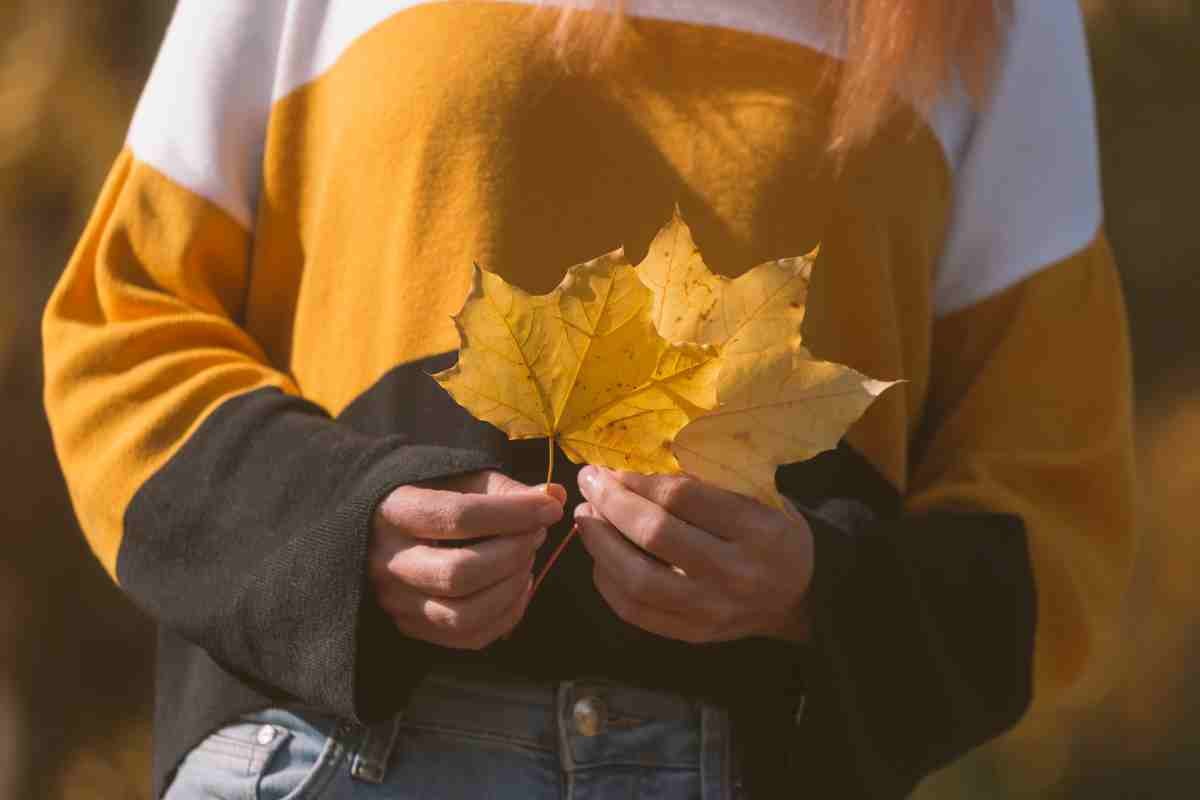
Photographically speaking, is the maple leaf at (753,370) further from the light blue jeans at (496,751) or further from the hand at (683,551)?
the light blue jeans at (496,751)

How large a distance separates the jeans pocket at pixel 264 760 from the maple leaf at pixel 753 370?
326 millimetres

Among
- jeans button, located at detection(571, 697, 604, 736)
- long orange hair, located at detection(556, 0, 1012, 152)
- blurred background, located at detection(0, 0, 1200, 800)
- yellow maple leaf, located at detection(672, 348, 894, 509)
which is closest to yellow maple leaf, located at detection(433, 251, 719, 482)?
yellow maple leaf, located at detection(672, 348, 894, 509)

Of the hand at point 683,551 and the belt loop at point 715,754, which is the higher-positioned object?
the hand at point 683,551

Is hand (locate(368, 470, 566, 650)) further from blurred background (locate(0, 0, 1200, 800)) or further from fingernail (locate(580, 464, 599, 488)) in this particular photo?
blurred background (locate(0, 0, 1200, 800))

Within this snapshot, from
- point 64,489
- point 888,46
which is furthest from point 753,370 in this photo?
point 64,489

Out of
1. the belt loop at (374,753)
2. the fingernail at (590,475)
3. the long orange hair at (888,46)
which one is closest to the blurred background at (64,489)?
the long orange hair at (888,46)

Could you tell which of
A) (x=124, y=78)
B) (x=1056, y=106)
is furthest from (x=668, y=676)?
(x=124, y=78)

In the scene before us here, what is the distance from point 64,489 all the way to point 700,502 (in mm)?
1861

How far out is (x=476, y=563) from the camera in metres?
0.85

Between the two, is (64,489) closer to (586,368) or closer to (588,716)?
(588,716)

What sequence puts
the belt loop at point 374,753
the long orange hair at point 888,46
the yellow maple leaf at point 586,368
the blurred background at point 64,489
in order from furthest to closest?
1. the blurred background at point 64,489
2. the long orange hair at point 888,46
3. the belt loop at point 374,753
4. the yellow maple leaf at point 586,368

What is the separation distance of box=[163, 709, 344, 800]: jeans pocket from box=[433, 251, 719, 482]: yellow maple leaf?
283 mm

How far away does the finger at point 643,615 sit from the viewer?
885 mm

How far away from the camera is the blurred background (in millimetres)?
2428
